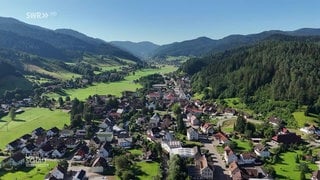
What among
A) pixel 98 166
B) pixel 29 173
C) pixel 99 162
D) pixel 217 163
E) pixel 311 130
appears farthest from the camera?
pixel 311 130

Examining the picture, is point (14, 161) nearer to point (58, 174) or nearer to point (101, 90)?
point (58, 174)

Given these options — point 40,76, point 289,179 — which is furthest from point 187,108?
point 40,76

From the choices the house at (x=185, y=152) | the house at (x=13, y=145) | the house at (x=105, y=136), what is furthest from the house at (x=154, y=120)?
the house at (x=13, y=145)

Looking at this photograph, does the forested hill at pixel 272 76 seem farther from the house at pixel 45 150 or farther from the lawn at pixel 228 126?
the house at pixel 45 150

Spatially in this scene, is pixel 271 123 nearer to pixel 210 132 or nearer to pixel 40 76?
pixel 210 132

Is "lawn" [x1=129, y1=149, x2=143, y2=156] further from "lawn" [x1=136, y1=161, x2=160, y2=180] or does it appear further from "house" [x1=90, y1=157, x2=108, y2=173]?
"house" [x1=90, y1=157, x2=108, y2=173]

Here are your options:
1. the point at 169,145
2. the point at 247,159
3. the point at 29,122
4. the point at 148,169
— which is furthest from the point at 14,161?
the point at 247,159

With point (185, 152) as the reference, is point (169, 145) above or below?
above
